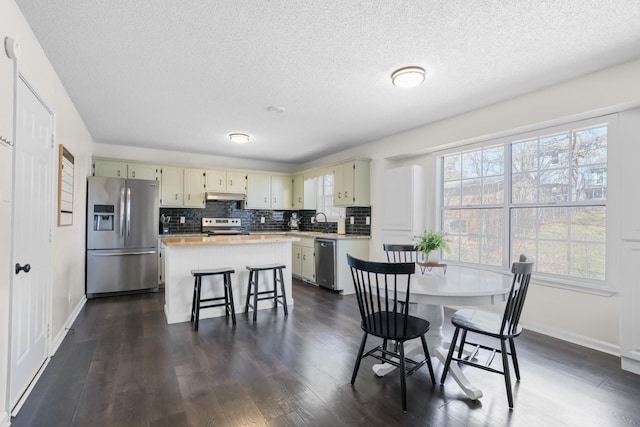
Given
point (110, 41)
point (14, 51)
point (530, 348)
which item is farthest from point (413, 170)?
point (14, 51)

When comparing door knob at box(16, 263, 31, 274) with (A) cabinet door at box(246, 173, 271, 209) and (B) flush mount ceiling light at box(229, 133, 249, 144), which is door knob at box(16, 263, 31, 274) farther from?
(A) cabinet door at box(246, 173, 271, 209)

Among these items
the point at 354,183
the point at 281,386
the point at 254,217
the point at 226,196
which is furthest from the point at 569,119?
the point at 254,217

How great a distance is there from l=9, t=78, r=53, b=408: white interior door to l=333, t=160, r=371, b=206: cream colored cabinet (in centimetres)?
373

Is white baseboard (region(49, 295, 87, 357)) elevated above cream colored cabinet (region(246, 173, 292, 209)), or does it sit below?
below

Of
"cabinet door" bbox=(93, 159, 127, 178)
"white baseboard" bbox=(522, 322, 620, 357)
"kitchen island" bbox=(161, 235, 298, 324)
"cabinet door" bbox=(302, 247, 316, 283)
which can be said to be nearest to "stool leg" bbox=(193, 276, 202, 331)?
"kitchen island" bbox=(161, 235, 298, 324)

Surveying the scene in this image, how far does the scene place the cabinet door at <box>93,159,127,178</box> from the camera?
5023 millimetres

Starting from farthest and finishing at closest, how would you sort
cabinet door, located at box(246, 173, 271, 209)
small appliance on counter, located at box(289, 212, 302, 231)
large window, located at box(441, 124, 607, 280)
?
small appliance on counter, located at box(289, 212, 302, 231) < cabinet door, located at box(246, 173, 271, 209) < large window, located at box(441, 124, 607, 280)

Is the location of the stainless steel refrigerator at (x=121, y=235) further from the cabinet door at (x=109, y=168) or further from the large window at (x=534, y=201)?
the large window at (x=534, y=201)

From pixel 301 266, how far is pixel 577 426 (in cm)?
449

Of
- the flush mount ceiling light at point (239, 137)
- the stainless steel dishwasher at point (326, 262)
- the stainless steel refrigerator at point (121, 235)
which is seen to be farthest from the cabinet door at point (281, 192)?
the stainless steel refrigerator at point (121, 235)

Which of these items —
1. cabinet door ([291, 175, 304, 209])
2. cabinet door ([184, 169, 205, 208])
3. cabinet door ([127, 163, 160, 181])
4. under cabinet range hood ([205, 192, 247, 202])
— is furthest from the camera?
cabinet door ([291, 175, 304, 209])

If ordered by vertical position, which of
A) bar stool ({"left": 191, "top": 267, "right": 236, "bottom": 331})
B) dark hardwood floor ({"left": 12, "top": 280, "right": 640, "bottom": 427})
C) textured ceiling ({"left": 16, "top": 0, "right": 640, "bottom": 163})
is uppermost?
textured ceiling ({"left": 16, "top": 0, "right": 640, "bottom": 163})

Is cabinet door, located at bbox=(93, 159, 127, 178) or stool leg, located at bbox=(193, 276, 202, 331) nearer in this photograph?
stool leg, located at bbox=(193, 276, 202, 331)

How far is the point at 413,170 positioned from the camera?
4.38 m
